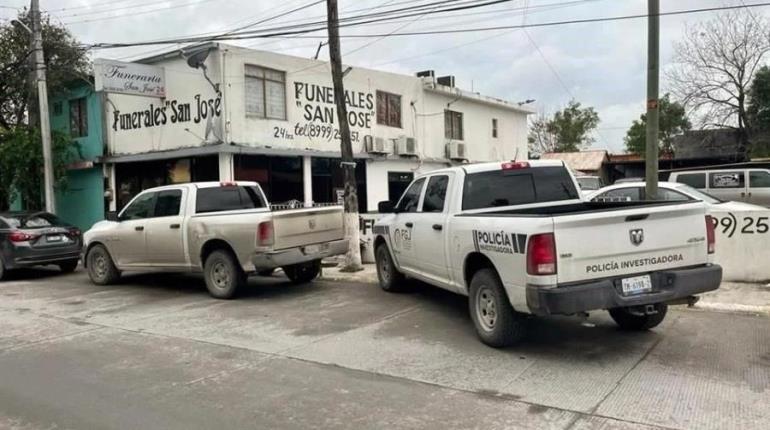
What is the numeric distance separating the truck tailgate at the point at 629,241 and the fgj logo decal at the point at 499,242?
342mm

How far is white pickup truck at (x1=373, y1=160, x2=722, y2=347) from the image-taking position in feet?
18.0

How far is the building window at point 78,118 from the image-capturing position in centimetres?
2112

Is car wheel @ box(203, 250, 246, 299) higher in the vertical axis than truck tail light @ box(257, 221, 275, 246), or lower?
lower

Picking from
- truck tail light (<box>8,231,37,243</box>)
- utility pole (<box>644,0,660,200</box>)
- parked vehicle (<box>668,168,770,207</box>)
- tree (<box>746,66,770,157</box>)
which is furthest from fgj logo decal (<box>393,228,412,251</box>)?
tree (<box>746,66,770,157</box>)

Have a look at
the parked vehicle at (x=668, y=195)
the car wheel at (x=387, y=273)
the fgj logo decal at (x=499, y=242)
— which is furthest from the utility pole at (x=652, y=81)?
→ the fgj logo decal at (x=499, y=242)

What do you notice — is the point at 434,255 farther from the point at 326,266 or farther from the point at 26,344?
the point at 326,266

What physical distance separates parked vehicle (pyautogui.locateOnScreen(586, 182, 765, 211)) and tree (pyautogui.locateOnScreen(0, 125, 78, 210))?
53.6ft

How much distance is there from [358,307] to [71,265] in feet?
29.9

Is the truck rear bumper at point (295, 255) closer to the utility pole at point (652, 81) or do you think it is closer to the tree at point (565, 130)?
the utility pole at point (652, 81)

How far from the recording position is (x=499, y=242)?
19.7 ft

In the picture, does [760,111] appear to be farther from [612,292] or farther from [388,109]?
[612,292]

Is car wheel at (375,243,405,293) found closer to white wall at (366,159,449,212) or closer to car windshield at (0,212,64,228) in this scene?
car windshield at (0,212,64,228)

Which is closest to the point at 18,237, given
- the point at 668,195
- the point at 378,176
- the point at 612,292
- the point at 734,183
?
the point at 378,176

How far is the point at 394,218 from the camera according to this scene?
930 cm
